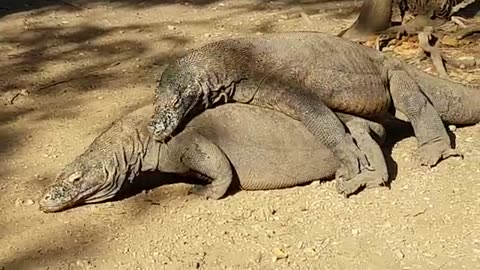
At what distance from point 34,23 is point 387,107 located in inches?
210

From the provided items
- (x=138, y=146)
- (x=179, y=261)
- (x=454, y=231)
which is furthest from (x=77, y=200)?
(x=454, y=231)

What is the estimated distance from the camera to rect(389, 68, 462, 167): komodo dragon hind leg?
17.3 feet

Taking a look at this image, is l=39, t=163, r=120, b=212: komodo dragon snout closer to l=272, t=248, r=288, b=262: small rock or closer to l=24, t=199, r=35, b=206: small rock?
l=24, t=199, r=35, b=206: small rock

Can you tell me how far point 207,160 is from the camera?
4887 millimetres

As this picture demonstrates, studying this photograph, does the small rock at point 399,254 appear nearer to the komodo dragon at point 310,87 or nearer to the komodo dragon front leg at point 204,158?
the komodo dragon at point 310,87

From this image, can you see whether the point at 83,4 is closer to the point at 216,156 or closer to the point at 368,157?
the point at 216,156

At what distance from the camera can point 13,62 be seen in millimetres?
7957

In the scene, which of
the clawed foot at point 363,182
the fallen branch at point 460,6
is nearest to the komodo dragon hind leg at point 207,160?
the clawed foot at point 363,182

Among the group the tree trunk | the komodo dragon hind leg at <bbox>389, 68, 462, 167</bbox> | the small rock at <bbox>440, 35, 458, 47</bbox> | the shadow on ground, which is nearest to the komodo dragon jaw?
the komodo dragon hind leg at <bbox>389, 68, 462, 167</bbox>

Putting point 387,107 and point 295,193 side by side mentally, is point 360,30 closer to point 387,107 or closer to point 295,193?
point 387,107

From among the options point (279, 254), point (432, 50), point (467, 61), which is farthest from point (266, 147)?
point (467, 61)

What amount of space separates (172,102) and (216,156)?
42 centimetres

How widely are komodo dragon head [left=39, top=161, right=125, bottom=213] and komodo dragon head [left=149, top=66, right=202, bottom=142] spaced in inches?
15.6

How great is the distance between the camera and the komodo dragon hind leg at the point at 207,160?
489cm
